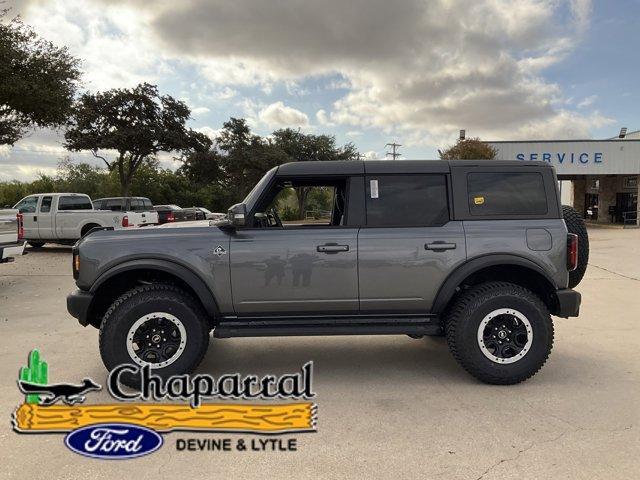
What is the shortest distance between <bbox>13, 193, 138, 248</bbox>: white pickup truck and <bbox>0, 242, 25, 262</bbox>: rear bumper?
198 inches

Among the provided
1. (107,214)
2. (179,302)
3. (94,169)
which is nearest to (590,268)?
(179,302)

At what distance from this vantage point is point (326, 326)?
12.7ft

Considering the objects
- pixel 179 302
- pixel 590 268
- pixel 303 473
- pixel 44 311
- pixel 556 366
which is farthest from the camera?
pixel 590 268

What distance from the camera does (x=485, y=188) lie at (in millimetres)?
3994

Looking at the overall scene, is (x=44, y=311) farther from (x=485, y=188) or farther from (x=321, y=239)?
(x=485, y=188)

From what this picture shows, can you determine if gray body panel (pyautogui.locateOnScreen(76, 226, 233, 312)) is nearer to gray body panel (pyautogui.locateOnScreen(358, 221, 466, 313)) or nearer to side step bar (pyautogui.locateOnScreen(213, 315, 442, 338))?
side step bar (pyautogui.locateOnScreen(213, 315, 442, 338))

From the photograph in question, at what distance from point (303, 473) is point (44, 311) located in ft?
18.3

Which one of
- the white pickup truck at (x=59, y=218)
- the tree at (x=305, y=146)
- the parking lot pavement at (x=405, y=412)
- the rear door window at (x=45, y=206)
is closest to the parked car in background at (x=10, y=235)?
the parking lot pavement at (x=405, y=412)

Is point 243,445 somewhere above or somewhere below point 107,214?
below

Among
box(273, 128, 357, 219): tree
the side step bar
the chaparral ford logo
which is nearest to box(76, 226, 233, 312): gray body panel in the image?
the side step bar

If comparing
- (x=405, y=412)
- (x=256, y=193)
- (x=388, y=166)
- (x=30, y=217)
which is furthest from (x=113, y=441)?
(x=30, y=217)

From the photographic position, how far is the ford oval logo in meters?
2.88

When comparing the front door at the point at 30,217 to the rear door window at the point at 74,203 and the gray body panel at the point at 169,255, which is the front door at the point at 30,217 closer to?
the rear door window at the point at 74,203

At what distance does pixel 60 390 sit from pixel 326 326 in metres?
2.24
